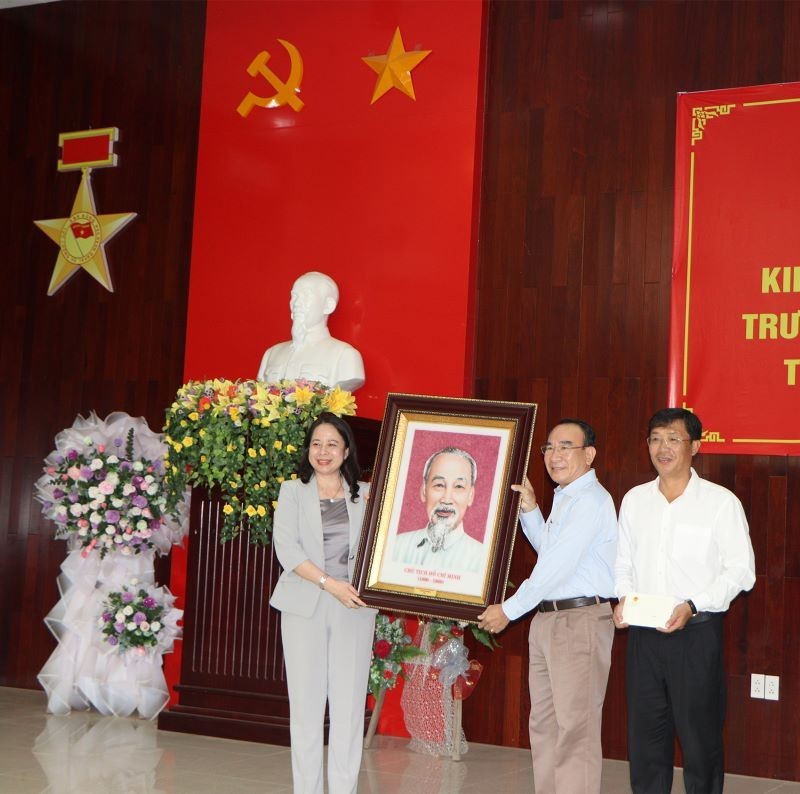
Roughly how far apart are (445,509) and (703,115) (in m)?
2.86

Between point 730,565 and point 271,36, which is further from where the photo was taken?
point 271,36

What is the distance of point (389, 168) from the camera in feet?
20.8

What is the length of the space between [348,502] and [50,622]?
10.5ft

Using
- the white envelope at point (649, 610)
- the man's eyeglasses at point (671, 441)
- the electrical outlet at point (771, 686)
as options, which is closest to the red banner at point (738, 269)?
the electrical outlet at point (771, 686)

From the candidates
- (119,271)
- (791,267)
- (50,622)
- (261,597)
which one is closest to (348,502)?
(261,597)

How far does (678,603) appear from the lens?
357 cm

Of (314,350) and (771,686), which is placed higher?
(314,350)

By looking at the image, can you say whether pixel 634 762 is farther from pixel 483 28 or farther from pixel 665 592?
pixel 483 28

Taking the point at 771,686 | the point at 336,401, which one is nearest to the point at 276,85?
the point at 336,401

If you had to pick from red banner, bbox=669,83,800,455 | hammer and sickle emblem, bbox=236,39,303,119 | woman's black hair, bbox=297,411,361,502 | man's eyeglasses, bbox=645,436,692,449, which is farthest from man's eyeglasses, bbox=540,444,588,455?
hammer and sickle emblem, bbox=236,39,303,119

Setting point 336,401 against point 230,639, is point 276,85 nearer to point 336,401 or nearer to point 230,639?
point 336,401

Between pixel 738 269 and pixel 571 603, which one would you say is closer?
pixel 571 603

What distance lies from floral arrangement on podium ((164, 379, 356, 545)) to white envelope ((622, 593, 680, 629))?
6.85 ft

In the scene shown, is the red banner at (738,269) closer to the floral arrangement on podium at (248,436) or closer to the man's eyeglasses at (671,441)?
the floral arrangement on podium at (248,436)
